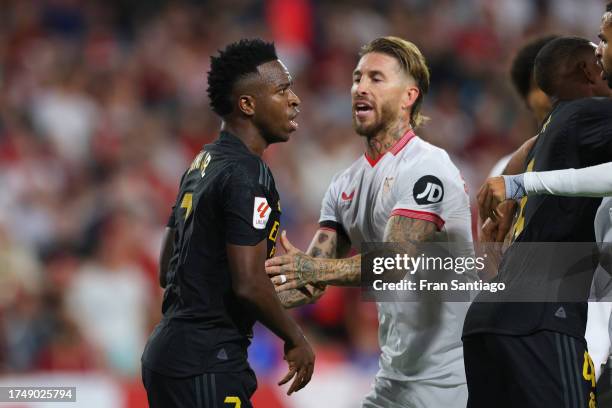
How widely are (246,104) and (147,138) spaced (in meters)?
5.95

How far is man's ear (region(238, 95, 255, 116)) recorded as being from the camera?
4.19 meters

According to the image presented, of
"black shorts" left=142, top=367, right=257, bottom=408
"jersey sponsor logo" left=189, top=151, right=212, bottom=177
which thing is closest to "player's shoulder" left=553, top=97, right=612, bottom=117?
"jersey sponsor logo" left=189, top=151, right=212, bottom=177

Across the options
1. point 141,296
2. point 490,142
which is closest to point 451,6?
point 490,142

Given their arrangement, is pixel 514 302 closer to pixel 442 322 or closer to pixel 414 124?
pixel 442 322

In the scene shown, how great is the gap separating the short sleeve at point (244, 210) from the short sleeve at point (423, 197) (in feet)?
2.72

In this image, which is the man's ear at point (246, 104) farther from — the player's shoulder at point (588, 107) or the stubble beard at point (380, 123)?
the player's shoulder at point (588, 107)

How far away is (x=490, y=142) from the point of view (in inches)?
452

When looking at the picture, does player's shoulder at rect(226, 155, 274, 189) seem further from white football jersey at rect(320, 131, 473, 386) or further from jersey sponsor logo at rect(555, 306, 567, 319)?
jersey sponsor logo at rect(555, 306, 567, 319)

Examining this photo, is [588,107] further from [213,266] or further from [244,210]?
[213,266]

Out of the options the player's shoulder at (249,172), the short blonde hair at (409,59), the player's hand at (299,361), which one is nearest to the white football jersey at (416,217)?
the short blonde hair at (409,59)

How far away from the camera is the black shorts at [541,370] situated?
12.6 feet

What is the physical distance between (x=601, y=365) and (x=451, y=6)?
352 inches

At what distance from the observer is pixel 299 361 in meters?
3.92

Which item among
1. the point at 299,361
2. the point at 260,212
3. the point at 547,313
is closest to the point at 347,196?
the point at 260,212
